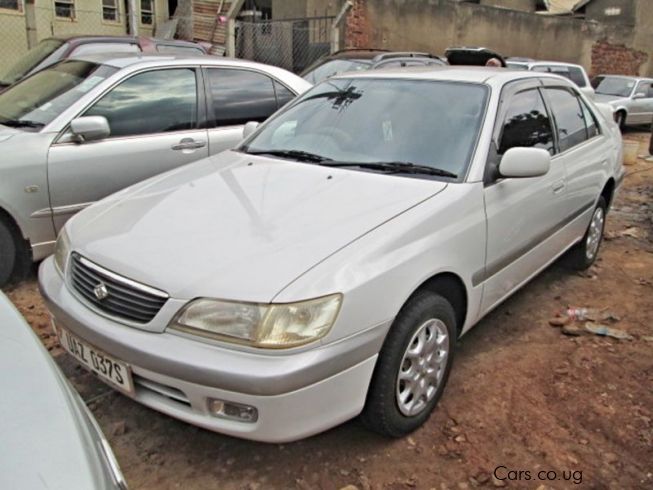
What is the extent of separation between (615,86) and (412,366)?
51.3 feet

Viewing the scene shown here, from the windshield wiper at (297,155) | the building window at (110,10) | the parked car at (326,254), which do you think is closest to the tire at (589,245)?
the parked car at (326,254)

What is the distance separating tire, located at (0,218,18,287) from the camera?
3903 millimetres

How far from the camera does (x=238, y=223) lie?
2.58 metres

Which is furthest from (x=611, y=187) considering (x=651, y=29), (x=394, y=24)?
(x=651, y=29)

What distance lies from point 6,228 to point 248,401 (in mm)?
2690

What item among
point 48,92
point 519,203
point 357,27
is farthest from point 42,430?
point 357,27

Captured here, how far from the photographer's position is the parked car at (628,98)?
14.7 meters

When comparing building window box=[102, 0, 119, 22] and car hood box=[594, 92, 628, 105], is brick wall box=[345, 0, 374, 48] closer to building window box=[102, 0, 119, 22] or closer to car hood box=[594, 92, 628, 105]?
car hood box=[594, 92, 628, 105]

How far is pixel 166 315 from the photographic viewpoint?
2219 millimetres

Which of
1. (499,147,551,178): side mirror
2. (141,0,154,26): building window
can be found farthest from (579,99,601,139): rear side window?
(141,0,154,26): building window

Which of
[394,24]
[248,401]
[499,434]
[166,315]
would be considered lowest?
[499,434]

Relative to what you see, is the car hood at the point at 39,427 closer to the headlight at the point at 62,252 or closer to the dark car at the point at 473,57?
the headlight at the point at 62,252

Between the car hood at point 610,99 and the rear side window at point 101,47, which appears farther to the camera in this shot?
the car hood at point 610,99

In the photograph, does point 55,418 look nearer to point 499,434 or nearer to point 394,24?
point 499,434
